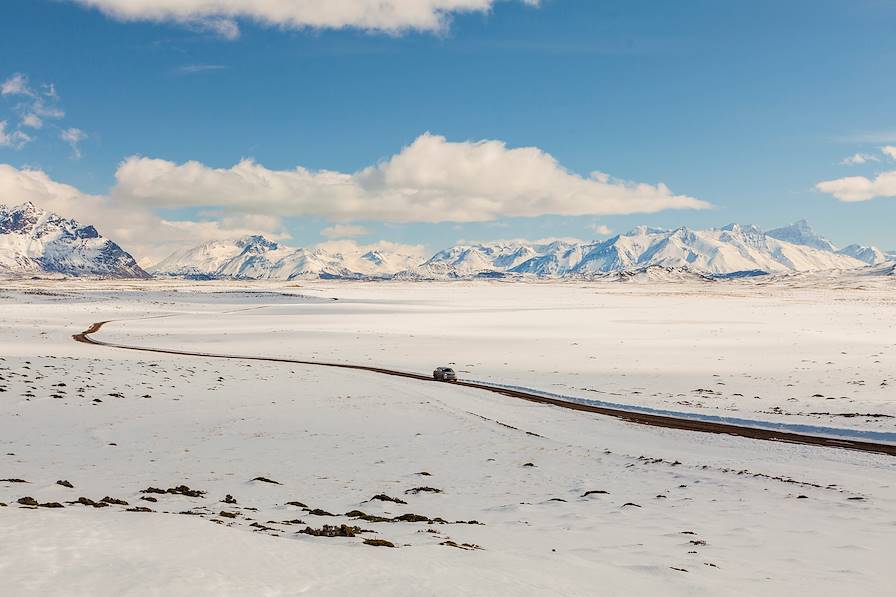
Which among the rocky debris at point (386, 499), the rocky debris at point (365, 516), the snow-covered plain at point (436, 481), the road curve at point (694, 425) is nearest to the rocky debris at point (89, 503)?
the snow-covered plain at point (436, 481)

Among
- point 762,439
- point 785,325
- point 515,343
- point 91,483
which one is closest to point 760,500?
point 762,439

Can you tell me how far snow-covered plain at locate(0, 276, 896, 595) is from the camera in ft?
28.1

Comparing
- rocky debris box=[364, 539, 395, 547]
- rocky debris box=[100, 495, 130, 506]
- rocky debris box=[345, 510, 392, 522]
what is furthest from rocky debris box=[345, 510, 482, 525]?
rocky debris box=[100, 495, 130, 506]

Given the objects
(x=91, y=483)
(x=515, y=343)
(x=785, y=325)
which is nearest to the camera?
(x=91, y=483)

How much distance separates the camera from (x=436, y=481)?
18125 mm

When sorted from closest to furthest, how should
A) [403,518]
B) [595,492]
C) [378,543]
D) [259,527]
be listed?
[378,543] → [259,527] → [403,518] → [595,492]

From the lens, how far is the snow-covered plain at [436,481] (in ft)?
28.1

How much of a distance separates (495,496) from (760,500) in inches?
262

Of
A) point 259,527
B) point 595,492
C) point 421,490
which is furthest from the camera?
point 595,492

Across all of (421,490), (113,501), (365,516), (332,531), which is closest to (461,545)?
(332,531)

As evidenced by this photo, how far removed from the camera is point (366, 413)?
28859 millimetres

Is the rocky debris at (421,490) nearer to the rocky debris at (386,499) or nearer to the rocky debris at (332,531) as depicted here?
the rocky debris at (386,499)

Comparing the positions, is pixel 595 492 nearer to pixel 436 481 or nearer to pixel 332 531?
Result: pixel 436 481

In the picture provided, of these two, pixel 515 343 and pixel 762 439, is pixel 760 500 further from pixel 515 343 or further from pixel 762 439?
pixel 515 343
